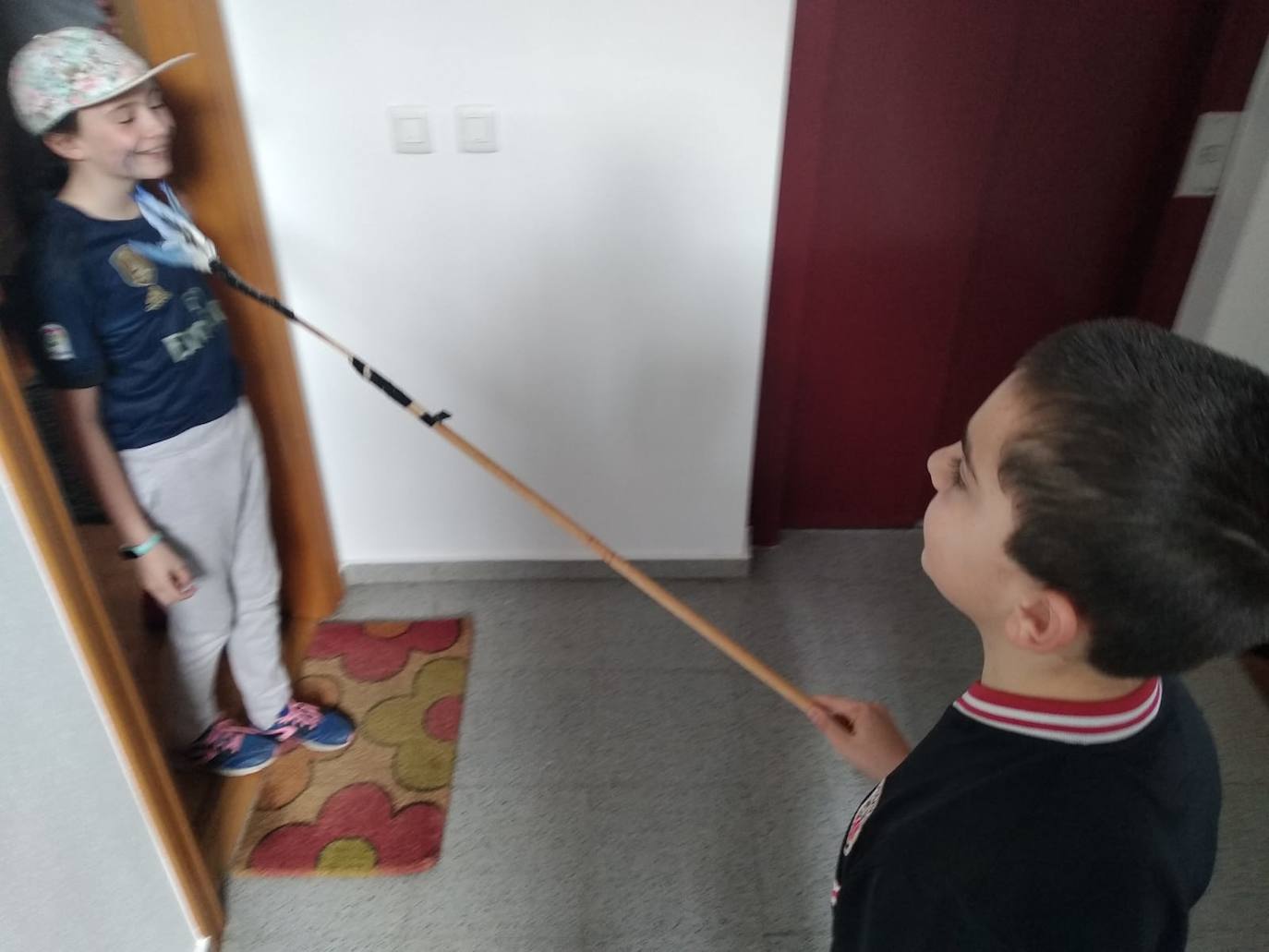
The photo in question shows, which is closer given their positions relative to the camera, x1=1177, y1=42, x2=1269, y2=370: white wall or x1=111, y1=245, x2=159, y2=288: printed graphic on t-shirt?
x1=111, y1=245, x2=159, y2=288: printed graphic on t-shirt

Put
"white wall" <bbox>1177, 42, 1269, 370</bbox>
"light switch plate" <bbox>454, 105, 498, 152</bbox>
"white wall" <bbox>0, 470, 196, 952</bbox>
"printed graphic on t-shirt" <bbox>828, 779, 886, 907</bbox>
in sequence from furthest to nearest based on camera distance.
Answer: "white wall" <bbox>1177, 42, 1269, 370</bbox> < "light switch plate" <bbox>454, 105, 498, 152</bbox> < "white wall" <bbox>0, 470, 196, 952</bbox> < "printed graphic on t-shirt" <bbox>828, 779, 886, 907</bbox>

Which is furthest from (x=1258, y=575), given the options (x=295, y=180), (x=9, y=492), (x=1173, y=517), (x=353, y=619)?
(x=353, y=619)

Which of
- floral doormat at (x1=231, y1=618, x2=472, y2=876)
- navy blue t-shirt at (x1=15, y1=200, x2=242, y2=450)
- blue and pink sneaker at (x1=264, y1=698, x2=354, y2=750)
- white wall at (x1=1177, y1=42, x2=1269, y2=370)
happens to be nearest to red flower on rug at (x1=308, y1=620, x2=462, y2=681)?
floral doormat at (x1=231, y1=618, x2=472, y2=876)

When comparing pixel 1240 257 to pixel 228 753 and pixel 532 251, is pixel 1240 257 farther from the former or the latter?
pixel 228 753

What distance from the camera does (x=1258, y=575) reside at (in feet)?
2.17

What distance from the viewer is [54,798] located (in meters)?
1.10

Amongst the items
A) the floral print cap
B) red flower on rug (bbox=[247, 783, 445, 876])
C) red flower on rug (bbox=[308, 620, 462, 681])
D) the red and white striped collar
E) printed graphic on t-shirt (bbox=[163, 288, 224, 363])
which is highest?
the floral print cap

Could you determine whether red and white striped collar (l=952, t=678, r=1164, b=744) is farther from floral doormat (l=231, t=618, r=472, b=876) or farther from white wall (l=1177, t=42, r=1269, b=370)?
white wall (l=1177, t=42, r=1269, b=370)

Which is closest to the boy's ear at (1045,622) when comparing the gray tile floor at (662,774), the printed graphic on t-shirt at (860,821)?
the printed graphic on t-shirt at (860,821)

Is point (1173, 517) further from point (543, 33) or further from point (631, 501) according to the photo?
point (631, 501)

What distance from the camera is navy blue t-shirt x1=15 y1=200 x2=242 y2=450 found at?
49.6 inches

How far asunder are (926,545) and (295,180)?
4.97ft

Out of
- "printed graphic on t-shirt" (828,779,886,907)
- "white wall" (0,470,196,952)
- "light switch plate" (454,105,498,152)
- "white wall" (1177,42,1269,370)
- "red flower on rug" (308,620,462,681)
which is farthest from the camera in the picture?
"red flower on rug" (308,620,462,681)

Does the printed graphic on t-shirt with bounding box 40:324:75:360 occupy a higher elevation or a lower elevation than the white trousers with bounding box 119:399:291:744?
higher
